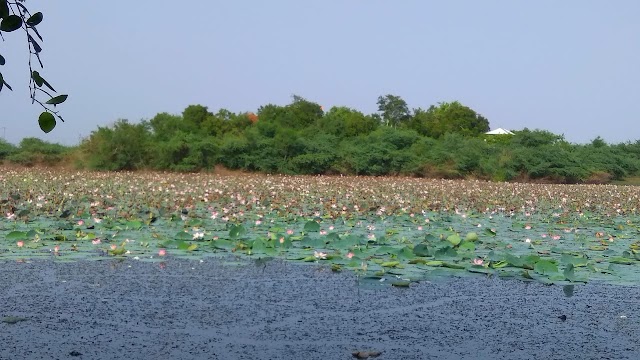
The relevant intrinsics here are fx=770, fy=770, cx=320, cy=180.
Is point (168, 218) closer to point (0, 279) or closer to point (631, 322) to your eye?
point (0, 279)

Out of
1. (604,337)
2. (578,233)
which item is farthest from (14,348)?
(578,233)

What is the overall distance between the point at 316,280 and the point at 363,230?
2367 millimetres

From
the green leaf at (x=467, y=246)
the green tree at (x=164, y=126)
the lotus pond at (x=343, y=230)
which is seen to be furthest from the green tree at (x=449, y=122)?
the green leaf at (x=467, y=246)

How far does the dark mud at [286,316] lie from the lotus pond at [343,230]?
323mm

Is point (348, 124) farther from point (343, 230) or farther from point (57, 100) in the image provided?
point (57, 100)

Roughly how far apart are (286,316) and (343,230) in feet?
10.4

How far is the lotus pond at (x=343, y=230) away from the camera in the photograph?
16.3 feet

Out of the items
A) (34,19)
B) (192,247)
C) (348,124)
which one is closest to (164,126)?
(348,124)

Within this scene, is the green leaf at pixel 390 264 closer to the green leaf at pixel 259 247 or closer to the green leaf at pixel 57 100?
the green leaf at pixel 259 247

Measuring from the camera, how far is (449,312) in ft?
12.4

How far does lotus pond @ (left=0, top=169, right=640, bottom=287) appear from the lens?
4969 millimetres

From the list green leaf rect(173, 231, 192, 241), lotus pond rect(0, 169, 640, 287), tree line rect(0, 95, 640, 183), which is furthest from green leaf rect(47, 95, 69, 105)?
tree line rect(0, 95, 640, 183)

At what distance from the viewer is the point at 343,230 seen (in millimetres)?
6734

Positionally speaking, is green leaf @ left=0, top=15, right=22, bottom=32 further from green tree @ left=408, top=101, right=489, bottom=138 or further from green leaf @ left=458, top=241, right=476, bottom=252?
green tree @ left=408, top=101, right=489, bottom=138
